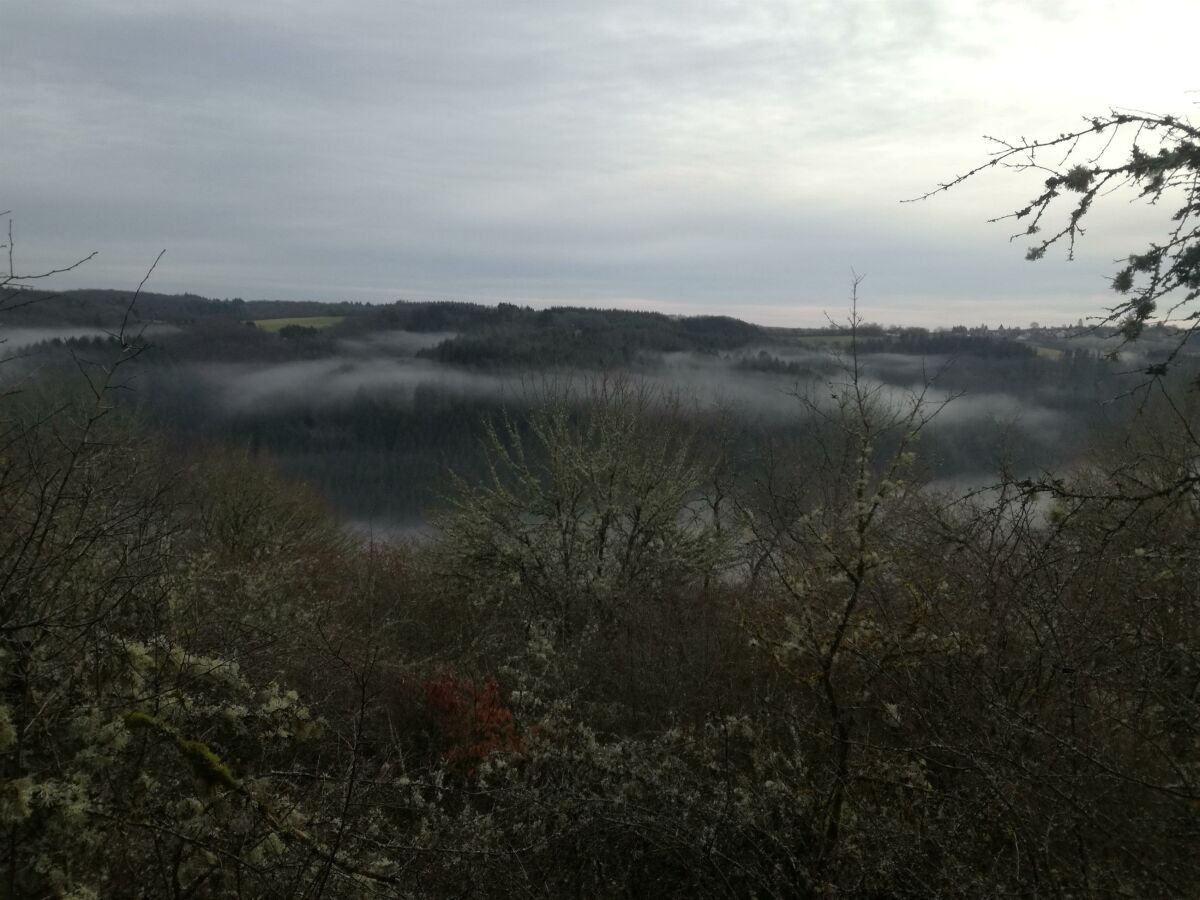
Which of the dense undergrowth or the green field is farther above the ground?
the green field

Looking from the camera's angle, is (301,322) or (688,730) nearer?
(688,730)

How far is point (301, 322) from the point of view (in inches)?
2958

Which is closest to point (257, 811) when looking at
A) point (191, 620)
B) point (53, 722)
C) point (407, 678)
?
point (53, 722)

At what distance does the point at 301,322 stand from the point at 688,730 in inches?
2987

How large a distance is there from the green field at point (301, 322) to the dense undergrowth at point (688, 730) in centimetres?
6570

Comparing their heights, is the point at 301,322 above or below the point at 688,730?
above

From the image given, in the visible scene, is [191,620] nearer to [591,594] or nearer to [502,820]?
[502,820]

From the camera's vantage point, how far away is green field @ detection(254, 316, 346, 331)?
7044 centimetres

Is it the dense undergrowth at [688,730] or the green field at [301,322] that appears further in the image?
the green field at [301,322]

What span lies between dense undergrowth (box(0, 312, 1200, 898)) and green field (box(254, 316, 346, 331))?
65.7 m

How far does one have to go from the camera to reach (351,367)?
63.9m

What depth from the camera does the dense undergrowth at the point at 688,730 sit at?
3.27 meters

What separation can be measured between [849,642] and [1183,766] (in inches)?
67.7

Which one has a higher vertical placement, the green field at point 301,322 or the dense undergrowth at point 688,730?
the green field at point 301,322
